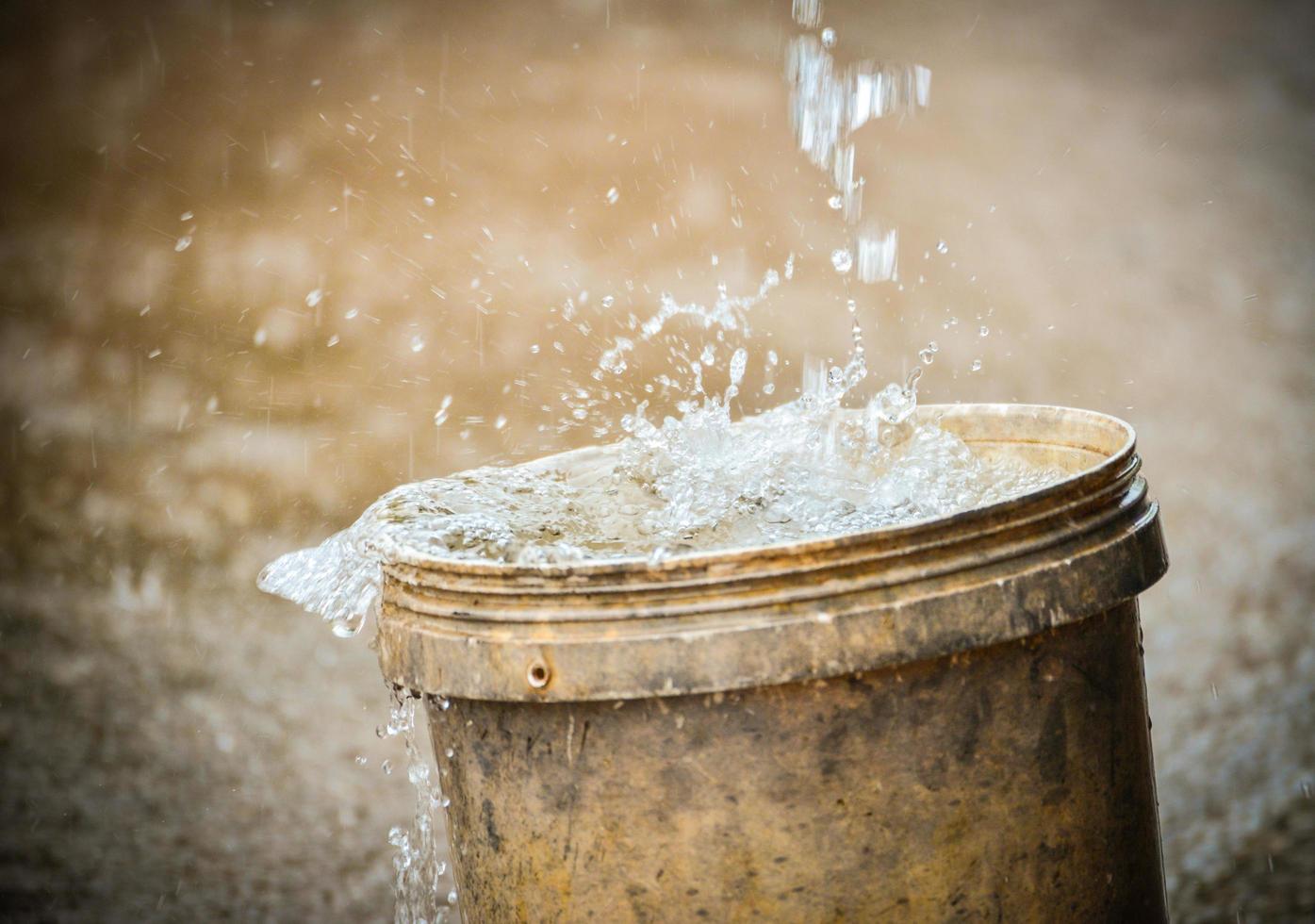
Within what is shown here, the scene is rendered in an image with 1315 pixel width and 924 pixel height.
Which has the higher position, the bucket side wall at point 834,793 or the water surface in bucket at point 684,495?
the water surface in bucket at point 684,495

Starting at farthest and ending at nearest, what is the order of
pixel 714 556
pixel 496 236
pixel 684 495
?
pixel 496 236 < pixel 684 495 < pixel 714 556

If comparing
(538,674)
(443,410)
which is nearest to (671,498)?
(538,674)

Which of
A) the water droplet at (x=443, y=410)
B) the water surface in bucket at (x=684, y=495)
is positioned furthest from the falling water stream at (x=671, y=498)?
the water droplet at (x=443, y=410)

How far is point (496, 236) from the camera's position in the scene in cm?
392

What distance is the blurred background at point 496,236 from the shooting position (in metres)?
3.75

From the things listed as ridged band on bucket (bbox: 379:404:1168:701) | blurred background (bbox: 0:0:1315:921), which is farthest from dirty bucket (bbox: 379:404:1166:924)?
blurred background (bbox: 0:0:1315:921)

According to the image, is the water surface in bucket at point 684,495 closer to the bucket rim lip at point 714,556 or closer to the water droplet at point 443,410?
the bucket rim lip at point 714,556

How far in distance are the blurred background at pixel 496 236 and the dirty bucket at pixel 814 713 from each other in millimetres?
2538

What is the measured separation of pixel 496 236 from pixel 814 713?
293 centimetres

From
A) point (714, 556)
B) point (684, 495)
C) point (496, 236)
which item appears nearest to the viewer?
point (714, 556)

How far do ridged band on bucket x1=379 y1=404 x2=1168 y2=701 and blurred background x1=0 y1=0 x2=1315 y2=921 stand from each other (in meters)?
2.56

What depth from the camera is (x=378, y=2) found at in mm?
3854

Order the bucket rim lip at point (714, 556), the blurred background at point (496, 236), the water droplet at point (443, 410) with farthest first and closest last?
the water droplet at point (443, 410), the blurred background at point (496, 236), the bucket rim lip at point (714, 556)

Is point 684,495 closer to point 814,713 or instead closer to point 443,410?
point 814,713
